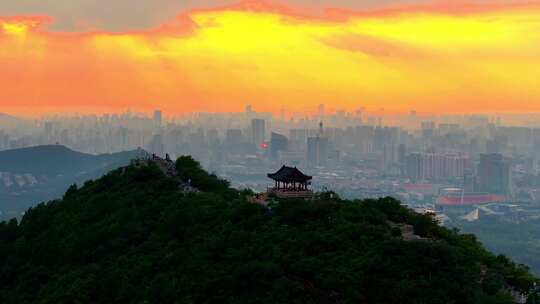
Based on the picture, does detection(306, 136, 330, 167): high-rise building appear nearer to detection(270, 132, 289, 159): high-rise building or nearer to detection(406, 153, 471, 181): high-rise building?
detection(270, 132, 289, 159): high-rise building

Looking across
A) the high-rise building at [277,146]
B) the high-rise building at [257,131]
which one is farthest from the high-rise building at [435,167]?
the high-rise building at [257,131]

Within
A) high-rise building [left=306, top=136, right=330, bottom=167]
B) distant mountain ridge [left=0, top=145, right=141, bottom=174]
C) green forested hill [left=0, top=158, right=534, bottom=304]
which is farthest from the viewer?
high-rise building [left=306, top=136, right=330, bottom=167]

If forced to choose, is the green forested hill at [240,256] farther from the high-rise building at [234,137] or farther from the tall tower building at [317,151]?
A: the high-rise building at [234,137]

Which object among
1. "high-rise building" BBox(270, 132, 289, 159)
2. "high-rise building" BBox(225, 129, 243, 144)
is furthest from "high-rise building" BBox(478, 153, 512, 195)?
"high-rise building" BBox(225, 129, 243, 144)

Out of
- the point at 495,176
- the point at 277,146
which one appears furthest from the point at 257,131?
the point at 495,176

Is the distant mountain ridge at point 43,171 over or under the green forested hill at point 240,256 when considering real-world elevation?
under
